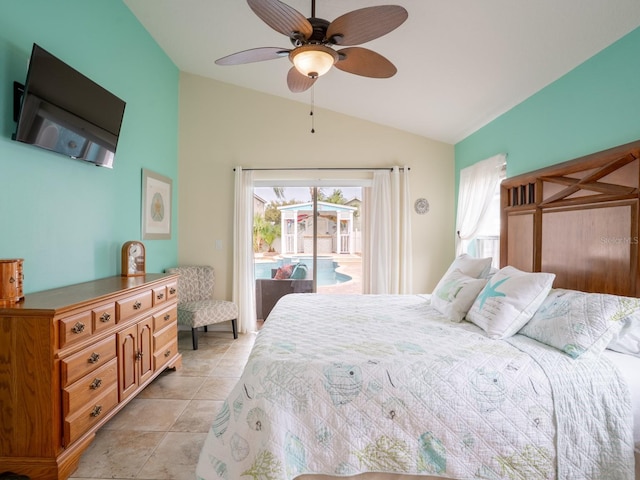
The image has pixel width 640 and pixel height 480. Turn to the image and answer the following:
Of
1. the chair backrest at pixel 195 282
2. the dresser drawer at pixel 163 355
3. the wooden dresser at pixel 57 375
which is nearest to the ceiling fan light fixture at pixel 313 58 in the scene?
the wooden dresser at pixel 57 375

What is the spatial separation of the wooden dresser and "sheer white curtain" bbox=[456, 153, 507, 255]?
3.35 meters

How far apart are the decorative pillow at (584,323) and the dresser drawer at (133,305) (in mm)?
2508

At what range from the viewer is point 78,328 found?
1.79m

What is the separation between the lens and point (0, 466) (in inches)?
65.1

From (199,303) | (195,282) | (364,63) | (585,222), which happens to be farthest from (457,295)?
(195,282)

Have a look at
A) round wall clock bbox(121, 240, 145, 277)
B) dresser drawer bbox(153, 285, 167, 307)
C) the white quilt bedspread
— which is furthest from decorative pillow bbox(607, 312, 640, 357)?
round wall clock bbox(121, 240, 145, 277)

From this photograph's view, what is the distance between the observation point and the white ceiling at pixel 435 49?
6.51 ft

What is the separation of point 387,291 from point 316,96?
102 inches

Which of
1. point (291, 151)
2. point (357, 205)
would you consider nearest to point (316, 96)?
point (291, 151)

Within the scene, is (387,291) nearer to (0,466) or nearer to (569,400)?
(569,400)

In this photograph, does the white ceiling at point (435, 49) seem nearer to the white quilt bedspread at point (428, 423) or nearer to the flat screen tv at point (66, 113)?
the flat screen tv at point (66, 113)

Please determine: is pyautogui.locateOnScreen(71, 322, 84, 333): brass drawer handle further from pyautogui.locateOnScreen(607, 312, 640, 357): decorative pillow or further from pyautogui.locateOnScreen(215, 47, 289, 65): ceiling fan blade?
pyautogui.locateOnScreen(607, 312, 640, 357): decorative pillow

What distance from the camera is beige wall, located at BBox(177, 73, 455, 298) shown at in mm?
4348

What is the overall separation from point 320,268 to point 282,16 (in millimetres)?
3396
